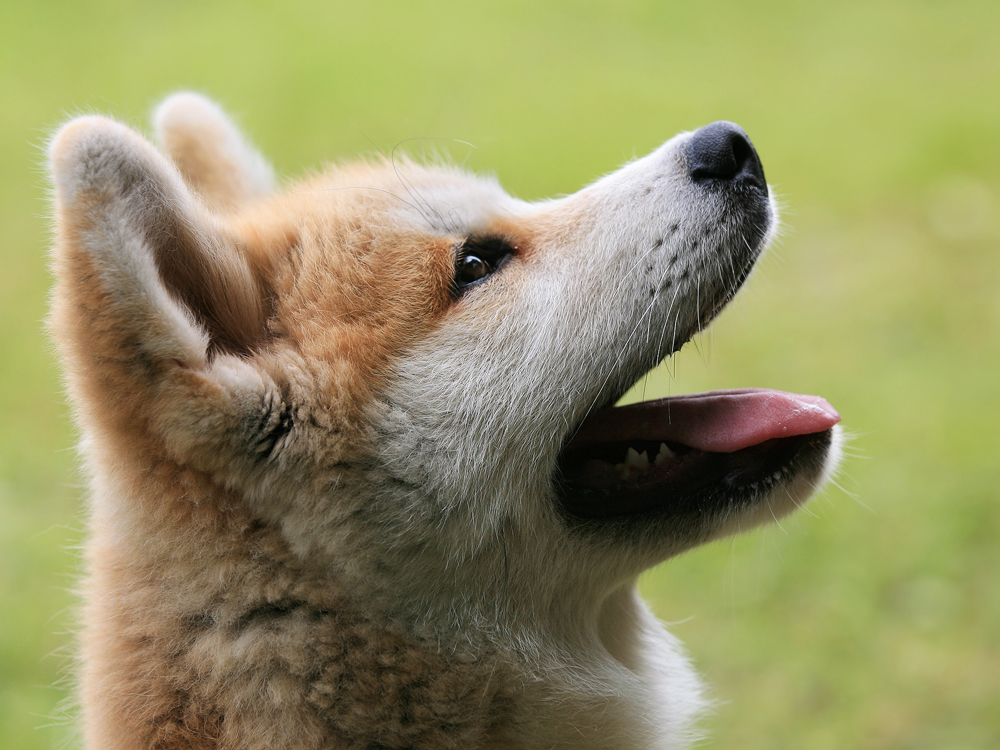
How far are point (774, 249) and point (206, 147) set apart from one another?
2876mm

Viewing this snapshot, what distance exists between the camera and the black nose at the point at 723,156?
115 inches

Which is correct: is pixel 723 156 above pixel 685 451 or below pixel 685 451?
above

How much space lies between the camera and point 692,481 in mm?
2863

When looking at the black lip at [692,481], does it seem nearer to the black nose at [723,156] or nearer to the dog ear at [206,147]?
the black nose at [723,156]

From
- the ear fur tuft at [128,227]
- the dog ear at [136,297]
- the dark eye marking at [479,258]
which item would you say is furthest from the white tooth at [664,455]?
the ear fur tuft at [128,227]

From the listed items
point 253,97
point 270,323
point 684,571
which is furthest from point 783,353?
point 253,97

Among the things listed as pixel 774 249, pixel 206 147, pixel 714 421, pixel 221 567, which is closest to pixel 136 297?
pixel 221 567

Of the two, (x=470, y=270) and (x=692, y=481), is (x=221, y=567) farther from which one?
(x=692, y=481)

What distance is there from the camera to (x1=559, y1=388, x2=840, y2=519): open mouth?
2818 millimetres

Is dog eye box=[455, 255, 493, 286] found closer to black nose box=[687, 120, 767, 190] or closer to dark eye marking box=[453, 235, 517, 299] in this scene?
dark eye marking box=[453, 235, 517, 299]

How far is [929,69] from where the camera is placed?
11.8 m

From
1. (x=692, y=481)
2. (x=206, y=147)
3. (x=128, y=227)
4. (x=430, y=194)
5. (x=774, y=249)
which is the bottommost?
(x=128, y=227)

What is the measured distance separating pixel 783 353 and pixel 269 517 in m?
6.06

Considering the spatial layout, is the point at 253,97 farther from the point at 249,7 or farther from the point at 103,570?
the point at 103,570
